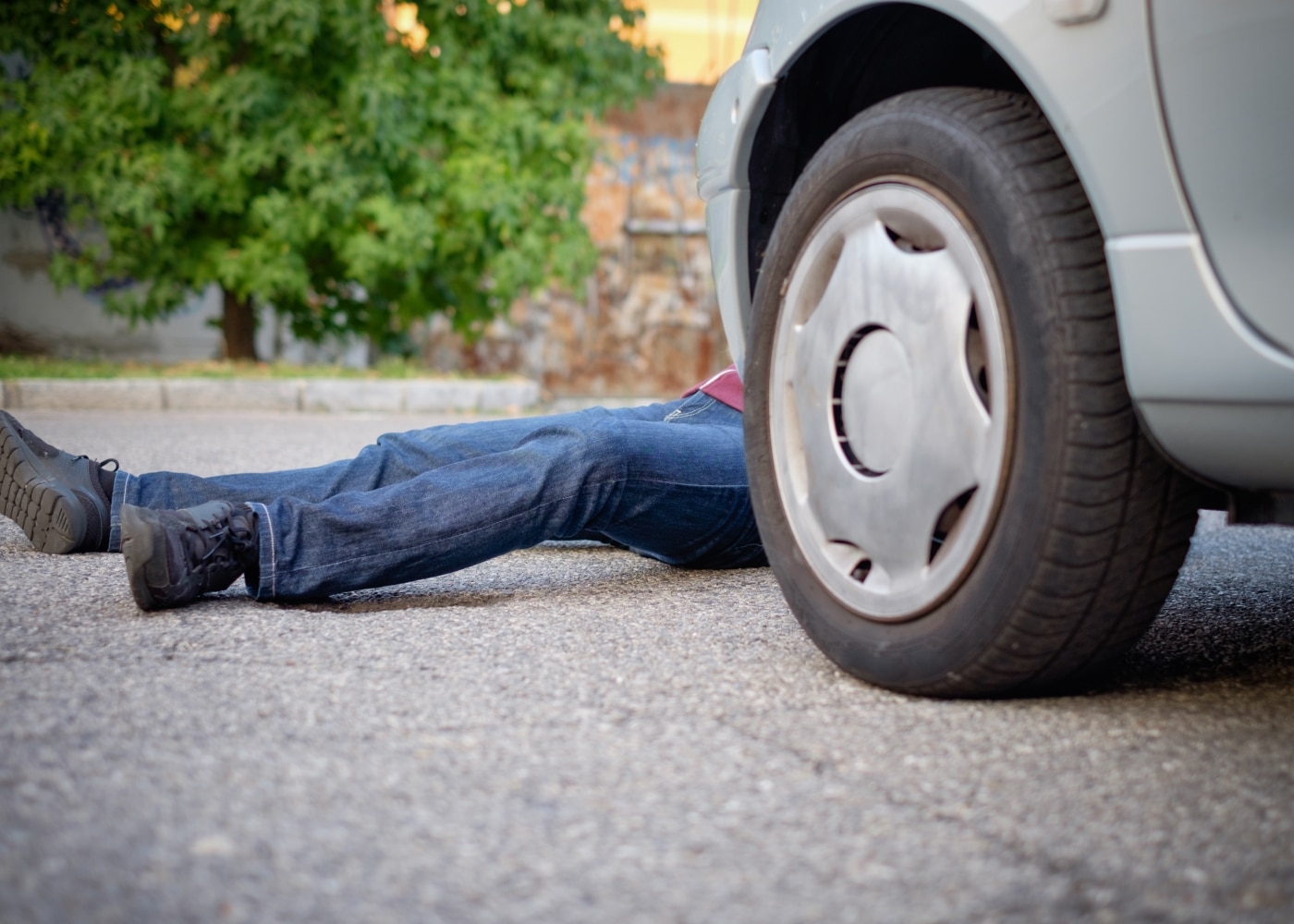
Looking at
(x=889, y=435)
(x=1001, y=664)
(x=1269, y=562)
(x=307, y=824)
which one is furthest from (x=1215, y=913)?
(x=1269, y=562)

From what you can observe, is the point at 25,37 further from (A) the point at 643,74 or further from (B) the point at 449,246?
(A) the point at 643,74

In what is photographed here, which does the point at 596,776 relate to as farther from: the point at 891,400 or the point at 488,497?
the point at 488,497

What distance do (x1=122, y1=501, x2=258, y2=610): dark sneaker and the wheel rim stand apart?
958mm

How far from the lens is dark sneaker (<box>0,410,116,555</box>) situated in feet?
7.86

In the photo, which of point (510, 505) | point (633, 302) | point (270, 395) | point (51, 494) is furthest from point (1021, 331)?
point (633, 302)

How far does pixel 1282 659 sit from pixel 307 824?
154cm

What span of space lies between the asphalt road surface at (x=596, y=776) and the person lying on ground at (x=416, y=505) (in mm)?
103

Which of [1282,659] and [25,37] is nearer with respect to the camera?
[1282,659]

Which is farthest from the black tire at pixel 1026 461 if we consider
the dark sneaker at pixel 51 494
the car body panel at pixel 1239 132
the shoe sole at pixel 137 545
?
the dark sneaker at pixel 51 494

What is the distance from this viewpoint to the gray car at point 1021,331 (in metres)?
1.23

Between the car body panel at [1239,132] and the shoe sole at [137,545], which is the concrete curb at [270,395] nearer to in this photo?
Answer: the shoe sole at [137,545]

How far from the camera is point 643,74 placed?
9500 millimetres

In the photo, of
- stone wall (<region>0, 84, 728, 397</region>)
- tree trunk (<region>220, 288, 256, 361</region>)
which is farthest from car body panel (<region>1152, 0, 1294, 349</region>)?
stone wall (<region>0, 84, 728, 397</region>)

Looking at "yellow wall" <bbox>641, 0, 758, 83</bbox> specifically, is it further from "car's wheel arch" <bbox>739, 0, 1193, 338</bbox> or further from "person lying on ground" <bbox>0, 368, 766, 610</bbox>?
"car's wheel arch" <bbox>739, 0, 1193, 338</bbox>
